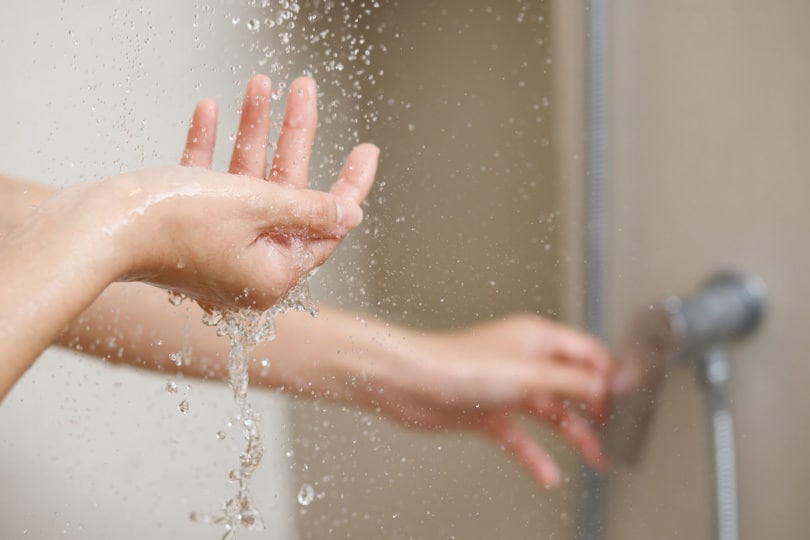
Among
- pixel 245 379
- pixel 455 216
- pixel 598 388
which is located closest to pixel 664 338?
pixel 598 388

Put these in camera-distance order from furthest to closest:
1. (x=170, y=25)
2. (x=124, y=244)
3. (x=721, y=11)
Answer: (x=721, y=11) → (x=170, y=25) → (x=124, y=244)

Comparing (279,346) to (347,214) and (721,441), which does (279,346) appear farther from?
(721,441)

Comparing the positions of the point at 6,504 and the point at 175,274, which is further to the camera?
the point at 6,504

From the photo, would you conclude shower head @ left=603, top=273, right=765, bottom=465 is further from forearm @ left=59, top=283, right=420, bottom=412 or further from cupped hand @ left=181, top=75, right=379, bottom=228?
cupped hand @ left=181, top=75, right=379, bottom=228

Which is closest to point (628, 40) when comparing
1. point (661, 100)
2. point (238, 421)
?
point (661, 100)

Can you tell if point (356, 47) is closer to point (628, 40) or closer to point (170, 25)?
point (170, 25)

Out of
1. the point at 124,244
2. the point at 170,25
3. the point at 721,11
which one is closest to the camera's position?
the point at 124,244

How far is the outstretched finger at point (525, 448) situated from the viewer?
760 mm

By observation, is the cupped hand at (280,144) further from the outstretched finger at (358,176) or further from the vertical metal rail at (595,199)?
the vertical metal rail at (595,199)

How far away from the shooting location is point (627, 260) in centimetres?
81

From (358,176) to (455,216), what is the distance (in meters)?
0.11

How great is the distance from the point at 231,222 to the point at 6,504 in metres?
0.38

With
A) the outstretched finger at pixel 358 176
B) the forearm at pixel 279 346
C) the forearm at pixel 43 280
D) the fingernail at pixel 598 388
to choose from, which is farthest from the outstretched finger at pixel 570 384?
the forearm at pixel 43 280

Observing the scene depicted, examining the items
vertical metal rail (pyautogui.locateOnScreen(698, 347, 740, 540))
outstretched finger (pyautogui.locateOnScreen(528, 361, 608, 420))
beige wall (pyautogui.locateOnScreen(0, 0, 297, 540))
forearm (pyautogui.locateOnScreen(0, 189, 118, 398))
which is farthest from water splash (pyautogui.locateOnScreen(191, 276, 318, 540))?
vertical metal rail (pyautogui.locateOnScreen(698, 347, 740, 540))
